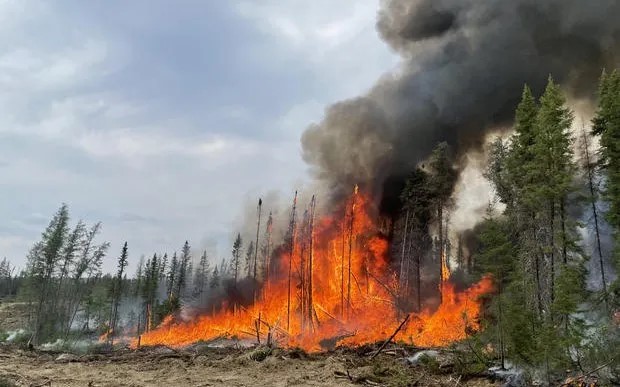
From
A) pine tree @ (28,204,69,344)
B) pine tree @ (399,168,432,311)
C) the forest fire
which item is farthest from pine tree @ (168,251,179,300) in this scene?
pine tree @ (399,168,432,311)

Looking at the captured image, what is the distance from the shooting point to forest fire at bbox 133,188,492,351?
3148 cm

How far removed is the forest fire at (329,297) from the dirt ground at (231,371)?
9.03 m

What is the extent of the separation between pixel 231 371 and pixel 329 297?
67.0ft

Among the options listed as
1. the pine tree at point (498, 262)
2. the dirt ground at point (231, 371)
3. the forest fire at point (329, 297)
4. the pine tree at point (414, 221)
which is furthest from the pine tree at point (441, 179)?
the dirt ground at point (231, 371)

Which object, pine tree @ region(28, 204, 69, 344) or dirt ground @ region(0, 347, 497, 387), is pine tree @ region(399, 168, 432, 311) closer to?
dirt ground @ region(0, 347, 497, 387)

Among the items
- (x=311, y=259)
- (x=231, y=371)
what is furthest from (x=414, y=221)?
(x=231, y=371)

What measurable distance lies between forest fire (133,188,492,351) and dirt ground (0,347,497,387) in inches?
356

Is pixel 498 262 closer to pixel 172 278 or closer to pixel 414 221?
pixel 414 221

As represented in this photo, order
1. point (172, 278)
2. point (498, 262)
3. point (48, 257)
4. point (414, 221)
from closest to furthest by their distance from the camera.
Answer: point (498, 262) → point (414, 221) → point (48, 257) → point (172, 278)

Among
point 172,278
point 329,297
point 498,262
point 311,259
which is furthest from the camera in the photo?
point 172,278

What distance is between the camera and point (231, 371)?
18.6 metres

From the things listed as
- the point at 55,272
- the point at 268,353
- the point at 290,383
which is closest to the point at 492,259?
the point at 290,383

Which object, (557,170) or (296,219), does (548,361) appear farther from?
(296,219)

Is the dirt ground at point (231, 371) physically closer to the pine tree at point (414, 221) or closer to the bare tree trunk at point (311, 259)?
the bare tree trunk at point (311, 259)
